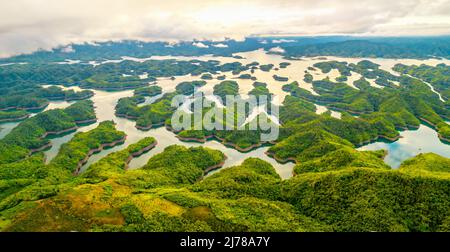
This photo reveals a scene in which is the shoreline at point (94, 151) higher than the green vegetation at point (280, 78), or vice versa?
the green vegetation at point (280, 78)

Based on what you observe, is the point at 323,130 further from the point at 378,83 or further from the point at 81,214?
the point at 378,83

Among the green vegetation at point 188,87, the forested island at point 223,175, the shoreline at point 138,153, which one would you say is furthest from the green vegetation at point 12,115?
the shoreline at point 138,153

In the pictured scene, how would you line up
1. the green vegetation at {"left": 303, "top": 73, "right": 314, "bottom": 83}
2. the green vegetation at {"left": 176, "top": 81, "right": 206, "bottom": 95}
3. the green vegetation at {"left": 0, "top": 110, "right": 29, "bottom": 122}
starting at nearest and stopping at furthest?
the green vegetation at {"left": 0, "top": 110, "right": 29, "bottom": 122} < the green vegetation at {"left": 176, "top": 81, "right": 206, "bottom": 95} < the green vegetation at {"left": 303, "top": 73, "right": 314, "bottom": 83}

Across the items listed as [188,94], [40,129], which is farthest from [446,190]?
[188,94]

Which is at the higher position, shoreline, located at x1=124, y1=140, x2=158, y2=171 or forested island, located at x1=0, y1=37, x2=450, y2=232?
forested island, located at x1=0, y1=37, x2=450, y2=232

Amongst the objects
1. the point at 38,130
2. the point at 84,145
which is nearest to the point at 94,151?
the point at 84,145

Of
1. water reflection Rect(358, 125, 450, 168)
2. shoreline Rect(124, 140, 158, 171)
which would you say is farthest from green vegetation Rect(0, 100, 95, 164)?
water reflection Rect(358, 125, 450, 168)

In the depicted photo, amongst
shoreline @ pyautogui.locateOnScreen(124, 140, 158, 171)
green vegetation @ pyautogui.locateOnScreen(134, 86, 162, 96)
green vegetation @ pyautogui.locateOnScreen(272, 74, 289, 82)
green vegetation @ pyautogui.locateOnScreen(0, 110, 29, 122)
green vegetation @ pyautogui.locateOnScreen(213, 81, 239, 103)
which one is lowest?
green vegetation @ pyautogui.locateOnScreen(0, 110, 29, 122)

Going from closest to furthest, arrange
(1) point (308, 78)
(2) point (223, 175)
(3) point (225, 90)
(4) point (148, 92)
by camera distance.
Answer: (2) point (223, 175), (3) point (225, 90), (4) point (148, 92), (1) point (308, 78)

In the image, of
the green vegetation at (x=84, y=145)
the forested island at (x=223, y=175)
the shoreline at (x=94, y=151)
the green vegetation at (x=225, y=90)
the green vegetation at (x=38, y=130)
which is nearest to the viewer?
the forested island at (x=223, y=175)

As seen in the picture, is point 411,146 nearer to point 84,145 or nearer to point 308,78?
point 84,145

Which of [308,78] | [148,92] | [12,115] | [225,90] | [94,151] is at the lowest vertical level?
[12,115]

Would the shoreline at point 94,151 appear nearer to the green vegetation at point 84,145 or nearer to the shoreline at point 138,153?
the green vegetation at point 84,145

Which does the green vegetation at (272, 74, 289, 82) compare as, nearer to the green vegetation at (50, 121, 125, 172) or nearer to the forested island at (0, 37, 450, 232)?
the forested island at (0, 37, 450, 232)
